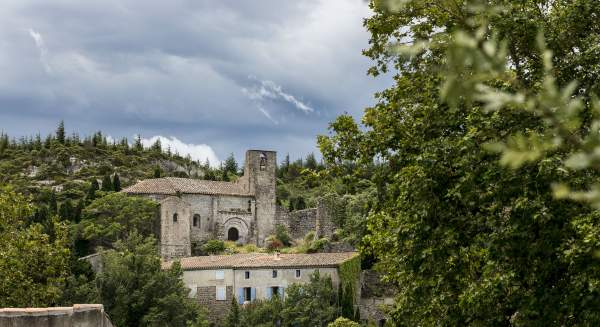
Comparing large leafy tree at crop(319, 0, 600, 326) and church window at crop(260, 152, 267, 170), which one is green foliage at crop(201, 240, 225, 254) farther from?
large leafy tree at crop(319, 0, 600, 326)

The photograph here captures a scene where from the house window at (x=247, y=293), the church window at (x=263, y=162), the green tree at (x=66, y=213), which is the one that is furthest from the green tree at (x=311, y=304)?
the church window at (x=263, y=162)

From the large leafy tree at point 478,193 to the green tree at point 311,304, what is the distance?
104ft

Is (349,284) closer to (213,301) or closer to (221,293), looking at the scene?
(221,293)

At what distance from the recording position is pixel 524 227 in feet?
36.2

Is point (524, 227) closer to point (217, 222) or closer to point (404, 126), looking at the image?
point (404, 126)

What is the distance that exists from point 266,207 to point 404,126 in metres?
55.0

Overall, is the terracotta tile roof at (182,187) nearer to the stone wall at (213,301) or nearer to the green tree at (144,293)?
the stone wall at (213,301)

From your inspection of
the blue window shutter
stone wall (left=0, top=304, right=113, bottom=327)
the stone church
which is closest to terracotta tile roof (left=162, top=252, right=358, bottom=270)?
the blue window shutter

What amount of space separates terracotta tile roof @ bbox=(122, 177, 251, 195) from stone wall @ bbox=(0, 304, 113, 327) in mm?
54457

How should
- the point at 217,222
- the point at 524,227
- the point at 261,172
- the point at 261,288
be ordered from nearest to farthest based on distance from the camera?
the point at 524,227 → the point at 261,288 → the point at 217,222 → the point at 261,172

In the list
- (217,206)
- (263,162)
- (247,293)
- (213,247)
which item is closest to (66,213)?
(213,247)

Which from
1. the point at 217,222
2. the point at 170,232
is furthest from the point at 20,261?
the point at 217,222

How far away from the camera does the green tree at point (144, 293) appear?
1729 inches

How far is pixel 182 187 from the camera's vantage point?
6644 centimetres
